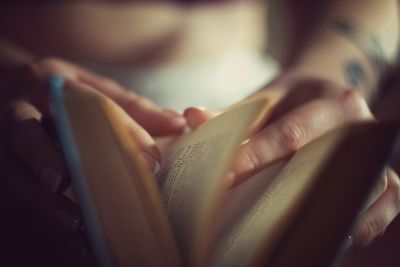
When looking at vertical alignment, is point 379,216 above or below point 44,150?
Answer: below

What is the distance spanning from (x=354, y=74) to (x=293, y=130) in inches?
11.7

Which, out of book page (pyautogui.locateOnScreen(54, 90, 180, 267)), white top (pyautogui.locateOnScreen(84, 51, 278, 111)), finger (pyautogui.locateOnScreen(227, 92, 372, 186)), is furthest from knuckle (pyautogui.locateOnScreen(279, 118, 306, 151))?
white top (pyautogui.locateOnScreen(84, 51, 278, 111))

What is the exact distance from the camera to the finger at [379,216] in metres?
0.31

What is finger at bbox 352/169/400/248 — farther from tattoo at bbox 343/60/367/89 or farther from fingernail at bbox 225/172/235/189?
tattoo at bbox 343/60/367/89

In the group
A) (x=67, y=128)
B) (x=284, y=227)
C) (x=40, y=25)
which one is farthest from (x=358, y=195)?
(x=40, y=25)

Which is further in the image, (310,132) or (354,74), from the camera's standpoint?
(354,74)

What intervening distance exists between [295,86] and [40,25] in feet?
1.17

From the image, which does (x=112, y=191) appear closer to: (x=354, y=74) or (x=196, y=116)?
(x=196, y=116)

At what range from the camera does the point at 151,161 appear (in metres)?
0.31

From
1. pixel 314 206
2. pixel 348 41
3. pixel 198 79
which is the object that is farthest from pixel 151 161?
pixel 348 41

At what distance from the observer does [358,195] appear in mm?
243

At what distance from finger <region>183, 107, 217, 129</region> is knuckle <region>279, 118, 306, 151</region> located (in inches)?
2.7

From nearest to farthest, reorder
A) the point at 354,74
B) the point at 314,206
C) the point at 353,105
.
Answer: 1. the point at 314,206
2. the point at 353,105
3. the point at 354,74

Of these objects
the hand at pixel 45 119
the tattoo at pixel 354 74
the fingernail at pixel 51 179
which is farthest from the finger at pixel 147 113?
the tattoo at pixel 354 74
